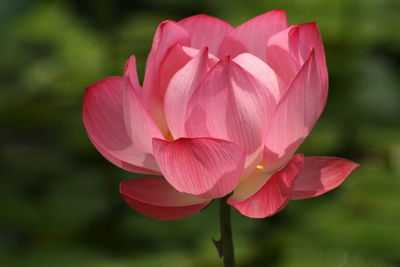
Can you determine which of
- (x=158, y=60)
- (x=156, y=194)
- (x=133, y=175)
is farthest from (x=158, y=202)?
(x=133, y=175)

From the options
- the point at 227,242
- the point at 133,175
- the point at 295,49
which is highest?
the point at 295,49

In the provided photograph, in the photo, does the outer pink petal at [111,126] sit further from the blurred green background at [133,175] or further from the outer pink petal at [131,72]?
the blurred green background at [133,175]

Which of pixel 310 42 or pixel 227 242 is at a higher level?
pixel 310 42

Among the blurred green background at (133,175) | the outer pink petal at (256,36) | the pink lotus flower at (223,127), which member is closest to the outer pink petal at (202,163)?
the pink lotus flower at (223,127)

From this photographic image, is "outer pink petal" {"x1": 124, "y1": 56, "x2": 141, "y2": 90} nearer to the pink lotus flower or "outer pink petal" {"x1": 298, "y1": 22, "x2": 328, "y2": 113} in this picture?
the pink lotus flower

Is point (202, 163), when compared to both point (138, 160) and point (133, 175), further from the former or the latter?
point (133, 175)

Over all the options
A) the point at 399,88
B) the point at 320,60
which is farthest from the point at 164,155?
the point at 399,88

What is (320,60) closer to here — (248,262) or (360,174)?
(248,262)
